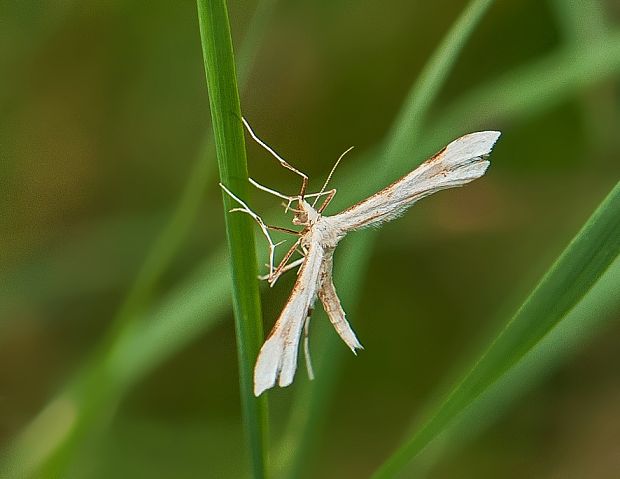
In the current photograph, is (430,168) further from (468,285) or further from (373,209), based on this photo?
(468,285)

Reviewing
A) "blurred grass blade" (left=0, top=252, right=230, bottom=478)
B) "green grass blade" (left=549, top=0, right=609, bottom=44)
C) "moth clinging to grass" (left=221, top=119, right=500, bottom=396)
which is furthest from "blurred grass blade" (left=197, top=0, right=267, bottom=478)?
"green grass blade" (left=549, top=0, right=609, bottom=44)

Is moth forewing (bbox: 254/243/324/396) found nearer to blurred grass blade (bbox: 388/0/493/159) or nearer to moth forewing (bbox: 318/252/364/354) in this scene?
moth forewing (bbox: 318/252/364/354)

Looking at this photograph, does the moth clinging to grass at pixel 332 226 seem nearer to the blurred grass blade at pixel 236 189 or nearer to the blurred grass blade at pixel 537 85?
the blurred grass blade at pixel 236 189

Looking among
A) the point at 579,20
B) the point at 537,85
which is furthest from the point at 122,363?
the point at 579,20

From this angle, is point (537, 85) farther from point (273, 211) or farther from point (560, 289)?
point (560, 289)

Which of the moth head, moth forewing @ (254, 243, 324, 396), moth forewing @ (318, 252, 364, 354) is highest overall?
the moth head

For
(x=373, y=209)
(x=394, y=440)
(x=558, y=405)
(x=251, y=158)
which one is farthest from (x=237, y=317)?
(x=558, y=405)
